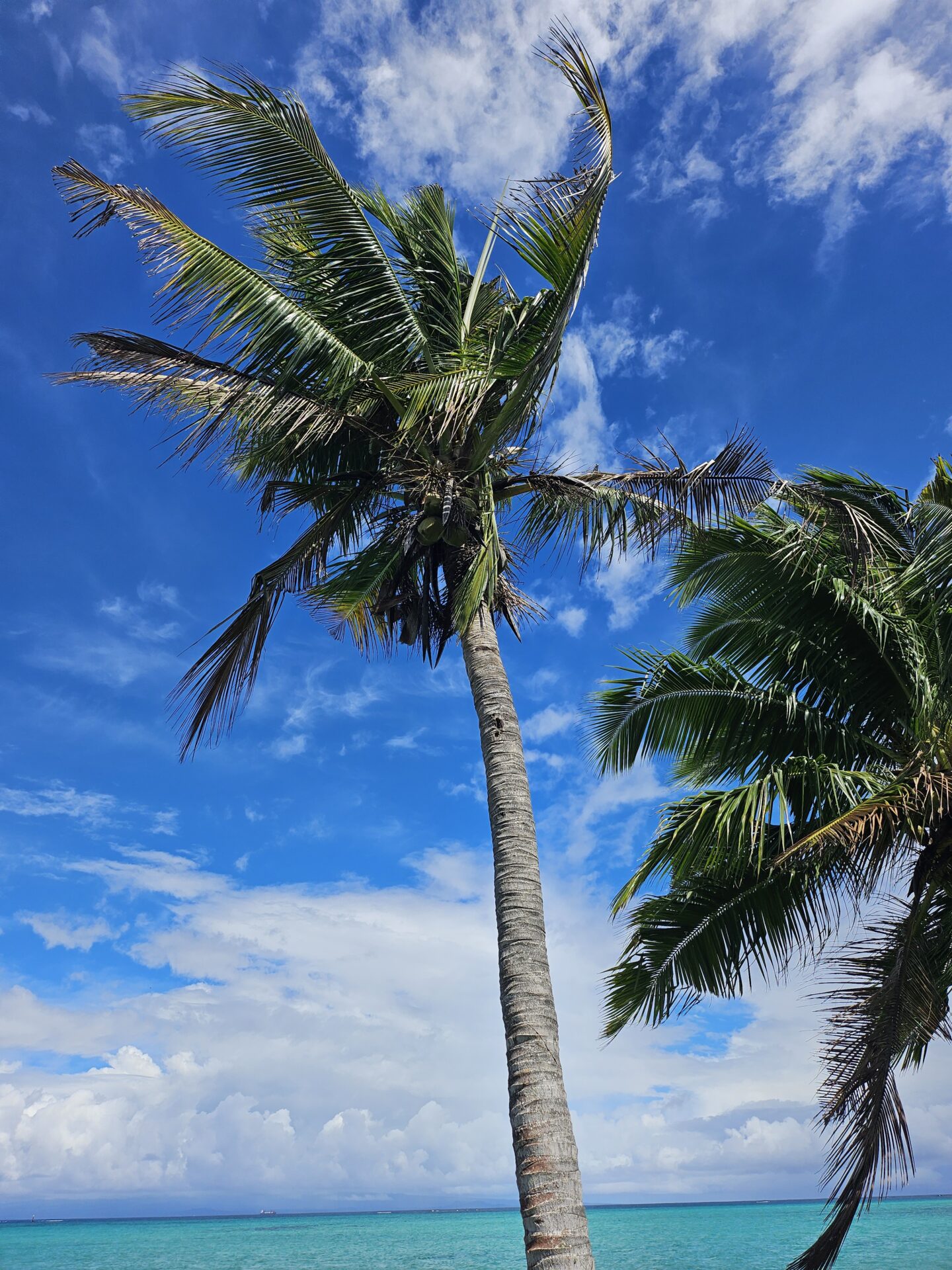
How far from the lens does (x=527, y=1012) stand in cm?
556

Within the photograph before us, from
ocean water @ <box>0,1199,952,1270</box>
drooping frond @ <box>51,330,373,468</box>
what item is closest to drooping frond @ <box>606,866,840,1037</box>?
drooping frond @ <box>51,330,373,468</box>

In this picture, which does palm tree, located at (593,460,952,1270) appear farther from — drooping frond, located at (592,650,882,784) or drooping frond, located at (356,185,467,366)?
drooping frond, located at (356,185,467,366)

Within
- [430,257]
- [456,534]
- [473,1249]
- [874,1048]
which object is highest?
[430,257]

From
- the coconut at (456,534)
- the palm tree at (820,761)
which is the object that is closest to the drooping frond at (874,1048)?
the palm tree at (820,761)

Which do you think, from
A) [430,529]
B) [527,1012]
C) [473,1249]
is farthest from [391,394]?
[473,1249]

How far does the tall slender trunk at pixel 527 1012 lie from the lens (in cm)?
489

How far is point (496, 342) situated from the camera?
793 centimetres

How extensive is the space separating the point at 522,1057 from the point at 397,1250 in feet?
215

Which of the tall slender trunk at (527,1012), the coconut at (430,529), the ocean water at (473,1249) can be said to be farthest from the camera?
the ocean water at (473,1249)

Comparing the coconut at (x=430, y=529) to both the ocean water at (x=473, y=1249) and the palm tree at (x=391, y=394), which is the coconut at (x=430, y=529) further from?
the ocean water at (x=473, y=1249)

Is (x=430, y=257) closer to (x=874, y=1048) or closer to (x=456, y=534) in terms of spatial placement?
(x=456, y=534)

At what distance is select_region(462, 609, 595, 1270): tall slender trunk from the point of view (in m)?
4.89

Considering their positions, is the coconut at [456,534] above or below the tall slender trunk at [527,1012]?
above

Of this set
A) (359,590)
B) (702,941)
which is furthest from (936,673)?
(359,590)
